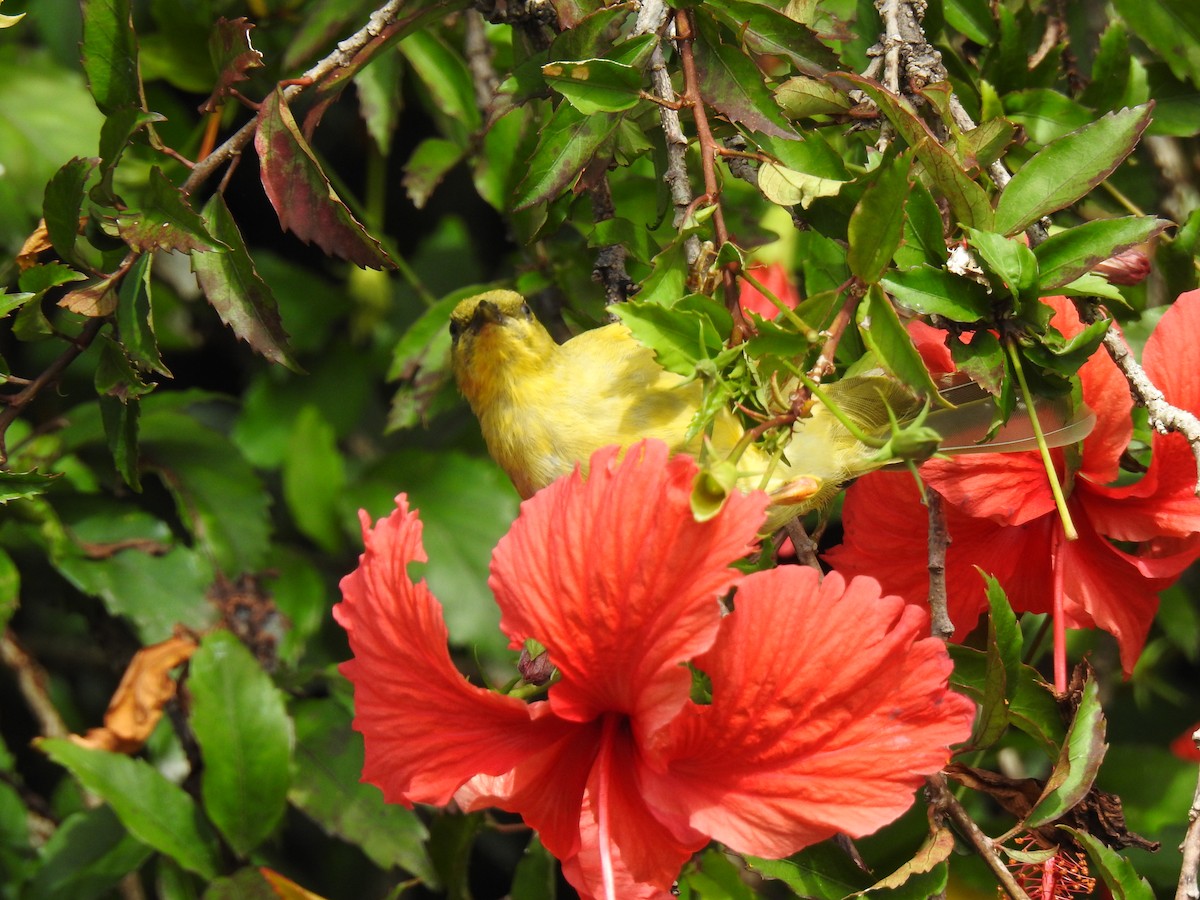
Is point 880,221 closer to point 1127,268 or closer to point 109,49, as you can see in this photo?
point 1127,268

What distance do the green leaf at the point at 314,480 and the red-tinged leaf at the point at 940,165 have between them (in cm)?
159

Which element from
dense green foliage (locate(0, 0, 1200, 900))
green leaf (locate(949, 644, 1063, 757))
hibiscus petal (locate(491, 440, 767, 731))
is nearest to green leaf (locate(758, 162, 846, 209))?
dense green foliage (locate(0, 0, 1200, 900))

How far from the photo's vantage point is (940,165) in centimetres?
112

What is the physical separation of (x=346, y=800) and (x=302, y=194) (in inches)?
40.2

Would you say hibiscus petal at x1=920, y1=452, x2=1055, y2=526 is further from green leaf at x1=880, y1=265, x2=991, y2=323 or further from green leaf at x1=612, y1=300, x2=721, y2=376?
green leaf at x1=612, y1=300, x2=721, y2=376

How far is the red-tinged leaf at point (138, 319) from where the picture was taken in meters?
1.29

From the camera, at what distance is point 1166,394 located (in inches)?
48.1

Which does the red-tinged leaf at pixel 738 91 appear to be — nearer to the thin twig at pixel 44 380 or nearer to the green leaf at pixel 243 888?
the thin twig at pixel 44 380

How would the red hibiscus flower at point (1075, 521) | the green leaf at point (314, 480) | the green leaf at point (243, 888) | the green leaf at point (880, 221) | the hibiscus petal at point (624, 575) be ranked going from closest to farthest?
the hibiscus petal at point (624, 575) < the green leaf at point (880, 221) < the red hibiscus flower at point (1075, 521) < the green leaf at point (243, 888) < the green leaf at point (314, 480)

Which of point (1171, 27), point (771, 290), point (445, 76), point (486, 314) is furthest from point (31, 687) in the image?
point (1171, 27)

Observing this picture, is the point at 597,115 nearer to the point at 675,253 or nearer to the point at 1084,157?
the point at 675,253

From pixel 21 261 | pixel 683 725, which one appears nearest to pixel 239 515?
pixel 21 261

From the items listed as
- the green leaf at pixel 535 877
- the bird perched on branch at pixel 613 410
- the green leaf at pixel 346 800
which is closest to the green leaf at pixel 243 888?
the green leaf at pixel 346 800

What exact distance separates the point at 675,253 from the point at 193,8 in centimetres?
170
